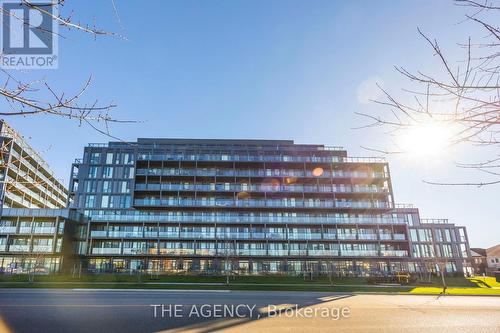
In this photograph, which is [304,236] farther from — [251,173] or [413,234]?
[413,234]

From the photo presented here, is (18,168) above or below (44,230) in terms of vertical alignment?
below

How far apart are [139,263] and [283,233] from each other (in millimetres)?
21849

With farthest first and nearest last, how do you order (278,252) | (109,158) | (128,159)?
(128,159) < (109,158) < (278,252)

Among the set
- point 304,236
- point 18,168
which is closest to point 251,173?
Result: point 304,236

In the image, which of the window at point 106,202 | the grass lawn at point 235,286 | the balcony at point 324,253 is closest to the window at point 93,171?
the window at point 106,202

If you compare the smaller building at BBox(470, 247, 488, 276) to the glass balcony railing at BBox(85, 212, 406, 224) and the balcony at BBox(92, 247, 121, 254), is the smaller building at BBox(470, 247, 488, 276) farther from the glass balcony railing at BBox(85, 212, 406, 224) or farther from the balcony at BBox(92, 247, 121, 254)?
the balcony at BBox(92, 247, 121, 254)

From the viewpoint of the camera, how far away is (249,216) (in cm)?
4697

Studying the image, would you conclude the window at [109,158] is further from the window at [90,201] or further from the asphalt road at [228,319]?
the asphalt road at [228,319]

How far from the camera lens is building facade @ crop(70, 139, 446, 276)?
44969 mm

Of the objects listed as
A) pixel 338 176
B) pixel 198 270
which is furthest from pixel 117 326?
pixel 338 176

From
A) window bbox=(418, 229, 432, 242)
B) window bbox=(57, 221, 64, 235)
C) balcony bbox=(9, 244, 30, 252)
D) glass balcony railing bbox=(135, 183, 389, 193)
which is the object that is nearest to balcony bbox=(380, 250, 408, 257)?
glass balcony railing bbox=(135, 183, 389, 193)

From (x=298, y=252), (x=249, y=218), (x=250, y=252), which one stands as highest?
(x=249, y=218)

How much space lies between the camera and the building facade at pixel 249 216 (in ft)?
148

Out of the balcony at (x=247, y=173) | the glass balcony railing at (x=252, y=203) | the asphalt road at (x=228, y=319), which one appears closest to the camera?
the asphalt road at (x=228, y=319)
